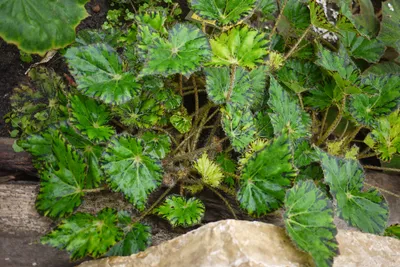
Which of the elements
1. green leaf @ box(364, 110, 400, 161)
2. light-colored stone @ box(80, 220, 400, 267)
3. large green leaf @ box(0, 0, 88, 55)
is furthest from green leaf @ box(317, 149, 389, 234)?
large green leaf @ box(0, 0, 88, 55)

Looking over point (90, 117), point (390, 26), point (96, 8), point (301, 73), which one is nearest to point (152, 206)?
point (90, 117)

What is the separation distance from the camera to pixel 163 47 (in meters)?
1.25

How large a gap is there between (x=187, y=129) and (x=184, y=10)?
0.84m

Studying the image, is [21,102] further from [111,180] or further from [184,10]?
[184,10]

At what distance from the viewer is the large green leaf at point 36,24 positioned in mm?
1415

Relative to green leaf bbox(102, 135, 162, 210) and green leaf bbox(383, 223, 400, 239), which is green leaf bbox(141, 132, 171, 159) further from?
green leaf bbox(383, 223, 400, 239)

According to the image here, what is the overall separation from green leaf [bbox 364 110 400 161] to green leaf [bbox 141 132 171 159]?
2.40ft

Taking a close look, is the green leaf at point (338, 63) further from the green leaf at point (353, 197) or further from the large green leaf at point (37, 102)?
the large green leaf at point (37, 102)

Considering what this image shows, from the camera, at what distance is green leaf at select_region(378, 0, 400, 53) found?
186cm

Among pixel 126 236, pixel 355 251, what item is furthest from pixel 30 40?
pixel 355 251

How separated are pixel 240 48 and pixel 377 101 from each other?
1.98 ft

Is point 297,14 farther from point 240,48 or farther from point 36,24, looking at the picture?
point 36,24

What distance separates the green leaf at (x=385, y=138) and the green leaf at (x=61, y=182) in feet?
3.30

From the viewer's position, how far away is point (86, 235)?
123 centimetres
